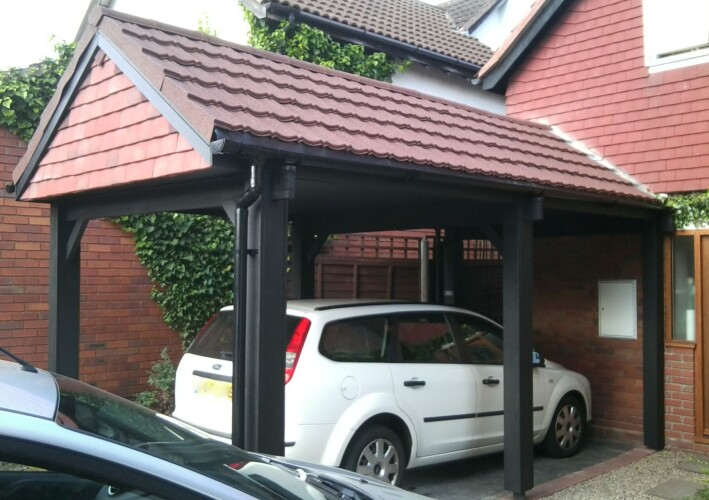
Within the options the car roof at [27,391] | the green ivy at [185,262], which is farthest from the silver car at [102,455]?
the green ivy at [185,262]

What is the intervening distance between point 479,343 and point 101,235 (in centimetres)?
457

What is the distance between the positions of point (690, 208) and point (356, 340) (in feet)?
14.6

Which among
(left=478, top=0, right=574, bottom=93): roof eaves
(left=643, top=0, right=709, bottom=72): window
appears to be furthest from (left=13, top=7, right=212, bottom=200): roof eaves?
(left=643, top=0, right=709, bottom=72): window

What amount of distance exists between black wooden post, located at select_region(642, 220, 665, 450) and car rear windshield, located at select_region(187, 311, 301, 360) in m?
4.51

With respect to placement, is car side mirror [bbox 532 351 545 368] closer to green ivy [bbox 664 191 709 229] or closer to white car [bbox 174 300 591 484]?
white car [bbox 174 300 591 484]

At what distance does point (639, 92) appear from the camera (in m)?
8.72

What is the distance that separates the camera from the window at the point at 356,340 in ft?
18.8

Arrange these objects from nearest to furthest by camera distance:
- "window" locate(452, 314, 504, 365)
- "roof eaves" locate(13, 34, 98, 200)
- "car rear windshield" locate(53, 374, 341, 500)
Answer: "car rear windshield" locate(53, 374, 341, 500) < "roof eaves" locate(13, 34, 98, 200) < "window" locate(452, 314, 504, 365)

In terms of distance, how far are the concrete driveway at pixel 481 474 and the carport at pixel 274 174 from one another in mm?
430

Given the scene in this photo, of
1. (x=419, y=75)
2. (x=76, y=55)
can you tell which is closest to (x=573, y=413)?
(x=76, y=55)

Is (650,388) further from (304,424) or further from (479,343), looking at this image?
(304,424)

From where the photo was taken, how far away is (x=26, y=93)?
7.91 meters

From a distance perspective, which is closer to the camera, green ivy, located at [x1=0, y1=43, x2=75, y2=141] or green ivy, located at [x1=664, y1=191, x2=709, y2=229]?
green ivy, located at [x1=0, y1=43, x2=75, y2=141]

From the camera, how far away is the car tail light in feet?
17.8
